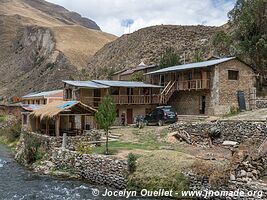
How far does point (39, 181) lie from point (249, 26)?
32513 mm

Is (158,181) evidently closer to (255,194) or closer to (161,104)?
(255,194)

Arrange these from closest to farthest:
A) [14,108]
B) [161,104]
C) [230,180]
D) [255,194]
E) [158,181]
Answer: [255,194], [230,180], [158,181], [161,104], [14,108]

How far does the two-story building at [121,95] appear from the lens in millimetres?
35688

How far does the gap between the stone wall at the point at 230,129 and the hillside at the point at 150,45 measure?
40.4 metres

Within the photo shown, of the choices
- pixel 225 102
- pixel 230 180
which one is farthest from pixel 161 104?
pixel 230 180

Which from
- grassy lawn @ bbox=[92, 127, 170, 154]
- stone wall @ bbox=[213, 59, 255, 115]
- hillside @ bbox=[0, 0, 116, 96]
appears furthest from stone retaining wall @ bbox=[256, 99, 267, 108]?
hillside @ bbox=[0, 0, 116, 96]

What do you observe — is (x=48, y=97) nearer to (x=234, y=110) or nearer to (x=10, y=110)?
(x=10, y=110)

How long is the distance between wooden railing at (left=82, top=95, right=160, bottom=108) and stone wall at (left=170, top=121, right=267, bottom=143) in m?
10.5

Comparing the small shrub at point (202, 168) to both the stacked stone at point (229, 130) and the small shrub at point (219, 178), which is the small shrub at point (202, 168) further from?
the stacked stone at point (229, 130)

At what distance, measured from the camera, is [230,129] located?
978 inches

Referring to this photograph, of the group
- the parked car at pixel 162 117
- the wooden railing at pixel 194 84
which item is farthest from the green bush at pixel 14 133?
the wooden railing at pixel 194 84

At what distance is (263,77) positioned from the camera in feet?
139

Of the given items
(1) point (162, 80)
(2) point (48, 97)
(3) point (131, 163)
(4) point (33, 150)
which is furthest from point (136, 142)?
(2) point (48, 97)

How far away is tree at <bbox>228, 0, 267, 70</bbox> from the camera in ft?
133
